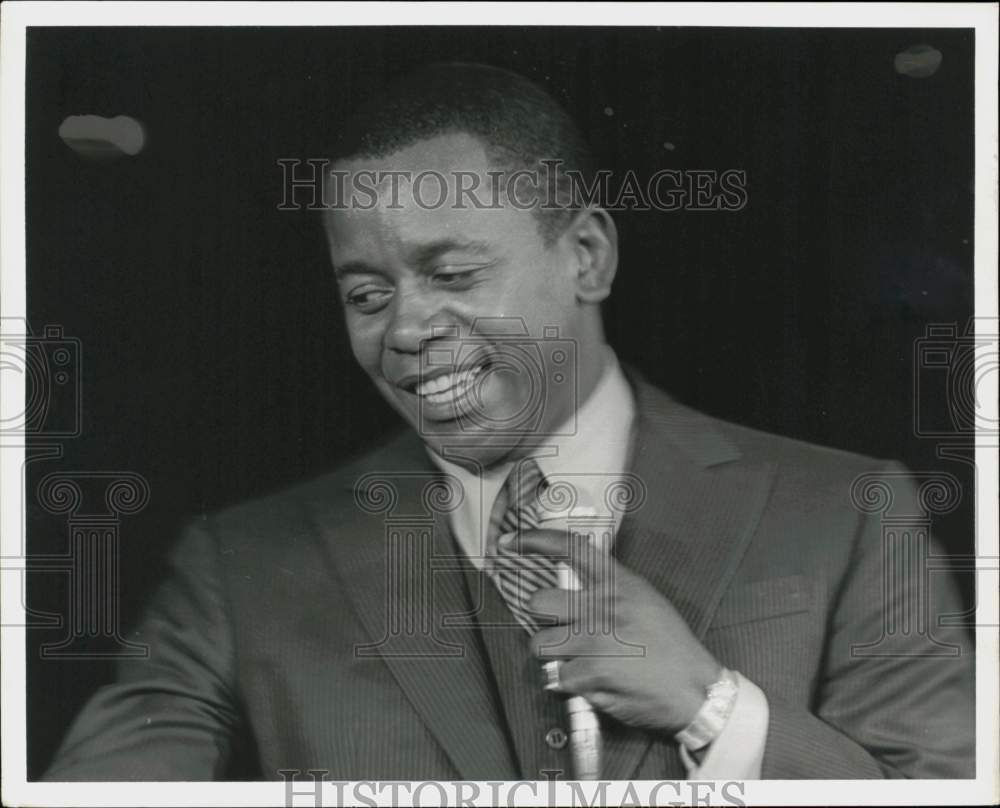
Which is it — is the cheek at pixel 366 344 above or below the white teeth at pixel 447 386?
above

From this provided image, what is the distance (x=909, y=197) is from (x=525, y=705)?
1.53m

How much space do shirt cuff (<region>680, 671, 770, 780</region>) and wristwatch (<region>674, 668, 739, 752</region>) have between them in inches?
0.5

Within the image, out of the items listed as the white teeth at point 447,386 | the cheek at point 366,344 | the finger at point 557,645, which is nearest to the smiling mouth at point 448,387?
the white teeth at point 447,386

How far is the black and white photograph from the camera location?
263 centimetres

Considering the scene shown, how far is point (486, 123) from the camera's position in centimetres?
263

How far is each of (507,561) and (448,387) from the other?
0.43 metres

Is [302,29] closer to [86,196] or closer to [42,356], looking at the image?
[86,196]

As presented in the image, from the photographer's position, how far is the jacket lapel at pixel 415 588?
2637mm

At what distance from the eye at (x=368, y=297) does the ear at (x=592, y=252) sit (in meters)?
0.45

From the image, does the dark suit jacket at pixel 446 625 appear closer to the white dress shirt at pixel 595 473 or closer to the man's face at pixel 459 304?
the white dress shirt at pixel 595 473

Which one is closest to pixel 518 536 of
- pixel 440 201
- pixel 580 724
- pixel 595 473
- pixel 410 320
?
pixel 595 473

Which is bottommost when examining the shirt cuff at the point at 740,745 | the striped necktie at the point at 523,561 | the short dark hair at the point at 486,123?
the shirt cuff at the point at 740,745

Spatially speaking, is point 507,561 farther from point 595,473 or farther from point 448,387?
point 448,387

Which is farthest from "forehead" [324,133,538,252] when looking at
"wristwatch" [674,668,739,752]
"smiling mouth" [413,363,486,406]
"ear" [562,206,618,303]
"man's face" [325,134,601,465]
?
"wristwatch" [674,668,739,752]
